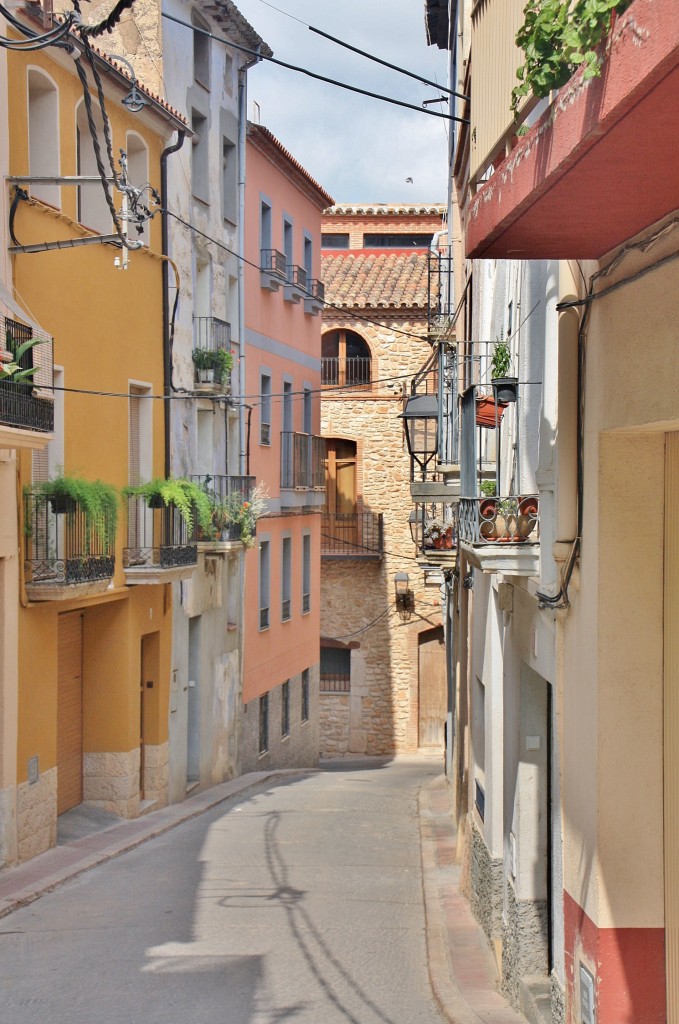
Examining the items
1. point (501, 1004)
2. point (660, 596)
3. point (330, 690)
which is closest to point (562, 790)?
point (660, 596)

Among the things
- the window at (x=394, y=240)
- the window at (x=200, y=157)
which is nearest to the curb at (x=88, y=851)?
the window at (x=200, y=157)

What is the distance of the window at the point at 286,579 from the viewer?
27.0 meters

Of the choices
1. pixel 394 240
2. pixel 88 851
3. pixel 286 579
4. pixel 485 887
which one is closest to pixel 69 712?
pixel 88 851

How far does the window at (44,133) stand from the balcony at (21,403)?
8.41 feet

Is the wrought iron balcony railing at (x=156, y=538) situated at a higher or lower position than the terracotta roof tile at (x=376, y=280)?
lower

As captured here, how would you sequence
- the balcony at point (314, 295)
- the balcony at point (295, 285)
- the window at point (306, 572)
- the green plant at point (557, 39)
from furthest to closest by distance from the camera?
the window at point (306, 572) → the balcony at point (314, 295) → the balcony at point (295, 285) → the green plant at point (557, 39)

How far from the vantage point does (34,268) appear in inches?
557

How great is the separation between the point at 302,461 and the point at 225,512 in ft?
24.7

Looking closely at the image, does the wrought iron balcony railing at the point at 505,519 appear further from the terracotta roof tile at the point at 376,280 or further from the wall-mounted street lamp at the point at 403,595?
the terracotta roof tile at the point at 376,280

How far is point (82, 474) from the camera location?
612 inches

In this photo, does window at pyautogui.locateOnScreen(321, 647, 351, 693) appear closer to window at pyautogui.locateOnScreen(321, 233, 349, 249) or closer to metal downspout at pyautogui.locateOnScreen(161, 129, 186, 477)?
window at pyautogui.locateOnScreen(321, 233, 349, 249)

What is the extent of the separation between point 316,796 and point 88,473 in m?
7.12

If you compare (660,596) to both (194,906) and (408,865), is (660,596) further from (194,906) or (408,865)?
(408,865)

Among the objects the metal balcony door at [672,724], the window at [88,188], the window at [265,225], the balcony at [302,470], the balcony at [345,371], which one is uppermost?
the window at [265,225]
